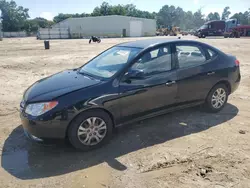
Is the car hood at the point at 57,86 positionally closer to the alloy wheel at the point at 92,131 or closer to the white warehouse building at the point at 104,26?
the alloy wheel at the point at 92,131

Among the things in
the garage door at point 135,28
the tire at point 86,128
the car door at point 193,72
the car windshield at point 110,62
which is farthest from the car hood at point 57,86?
the garage door at point 135,28

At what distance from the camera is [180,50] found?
4492mm

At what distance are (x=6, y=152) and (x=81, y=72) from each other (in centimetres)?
182

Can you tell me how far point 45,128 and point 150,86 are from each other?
1801 millimetres

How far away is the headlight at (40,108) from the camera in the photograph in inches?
132

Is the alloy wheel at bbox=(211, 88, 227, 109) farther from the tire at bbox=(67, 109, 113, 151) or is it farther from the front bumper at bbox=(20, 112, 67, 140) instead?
the front bumper at bbox=(20, 112, 67, 140)

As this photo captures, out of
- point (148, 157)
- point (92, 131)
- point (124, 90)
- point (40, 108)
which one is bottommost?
point (148, 157)

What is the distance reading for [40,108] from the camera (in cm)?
340

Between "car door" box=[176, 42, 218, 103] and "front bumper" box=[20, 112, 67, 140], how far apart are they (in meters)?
2.22

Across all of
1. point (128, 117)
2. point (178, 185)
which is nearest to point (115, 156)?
point (128, 117)

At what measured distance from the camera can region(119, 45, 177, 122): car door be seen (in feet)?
12.6

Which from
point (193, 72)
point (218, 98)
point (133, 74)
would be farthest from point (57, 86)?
point (218, 98)

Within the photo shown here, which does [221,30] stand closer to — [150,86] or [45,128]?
[150,86]

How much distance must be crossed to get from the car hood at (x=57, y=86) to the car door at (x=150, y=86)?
0.57 metres
